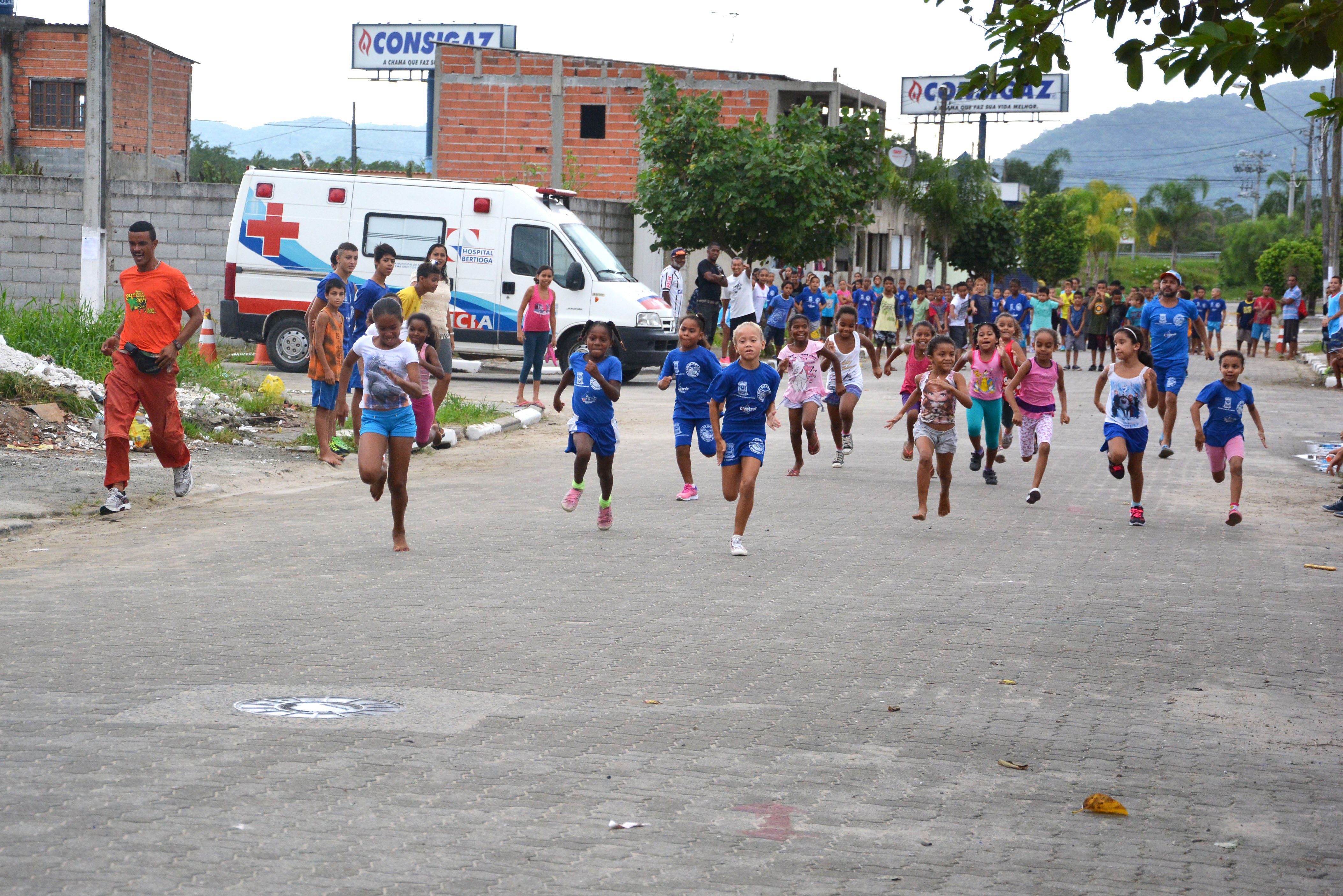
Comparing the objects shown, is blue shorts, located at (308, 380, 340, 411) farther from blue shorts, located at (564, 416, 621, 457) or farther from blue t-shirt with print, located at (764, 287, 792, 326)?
blue t-shirt with print, located at (764, 287, 792, 326)

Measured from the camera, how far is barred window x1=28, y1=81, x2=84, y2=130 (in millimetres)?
42094

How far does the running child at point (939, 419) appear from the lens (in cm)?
1095

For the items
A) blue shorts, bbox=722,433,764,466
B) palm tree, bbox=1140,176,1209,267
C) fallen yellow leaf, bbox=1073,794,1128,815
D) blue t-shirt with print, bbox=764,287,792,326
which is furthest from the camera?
palm tree, bbox=1140,176,1209,267

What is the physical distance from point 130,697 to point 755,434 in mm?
5117

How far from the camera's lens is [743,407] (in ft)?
33.0

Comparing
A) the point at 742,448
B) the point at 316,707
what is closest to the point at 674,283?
the point at 742,448

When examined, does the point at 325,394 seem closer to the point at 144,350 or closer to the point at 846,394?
the point at 144,350

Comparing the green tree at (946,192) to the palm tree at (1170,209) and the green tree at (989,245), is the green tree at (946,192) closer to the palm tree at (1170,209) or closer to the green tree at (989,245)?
the green tree at (989,245)

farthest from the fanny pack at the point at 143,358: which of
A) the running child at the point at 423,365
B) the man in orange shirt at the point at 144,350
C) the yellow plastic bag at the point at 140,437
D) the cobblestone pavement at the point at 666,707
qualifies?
the yellow plastic bag at the point at 140,437

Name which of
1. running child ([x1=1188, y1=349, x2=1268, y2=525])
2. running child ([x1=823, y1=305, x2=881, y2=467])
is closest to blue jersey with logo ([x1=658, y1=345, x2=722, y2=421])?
running child ([x1=823, y1=305, x2=881, y2=467])

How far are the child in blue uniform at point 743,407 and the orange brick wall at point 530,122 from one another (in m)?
31.3

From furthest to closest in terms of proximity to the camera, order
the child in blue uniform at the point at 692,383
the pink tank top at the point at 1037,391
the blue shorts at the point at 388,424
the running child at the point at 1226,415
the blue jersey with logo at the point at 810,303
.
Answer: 1. the blue jersey with logo at the point at 810,303
2. the pink tank top at the point at 1037,391
3. the running child at the point at 1226,415
4. the child in blue uniform at the point at 692,383
5. the blue shorts at the point at 388,424

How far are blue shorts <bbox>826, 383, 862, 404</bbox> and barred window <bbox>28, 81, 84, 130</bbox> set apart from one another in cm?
3470

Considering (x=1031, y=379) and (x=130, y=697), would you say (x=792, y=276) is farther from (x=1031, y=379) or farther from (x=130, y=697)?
(x=130, y=697)
